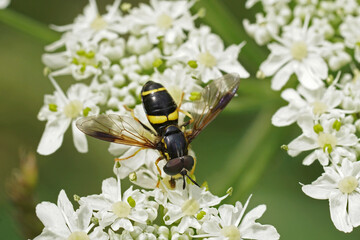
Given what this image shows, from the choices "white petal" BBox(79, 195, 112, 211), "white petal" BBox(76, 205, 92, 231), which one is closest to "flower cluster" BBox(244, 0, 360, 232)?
"white petal" BBox(79, 195, 112, 211)

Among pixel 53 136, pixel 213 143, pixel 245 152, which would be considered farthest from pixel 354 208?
pixel 213 143

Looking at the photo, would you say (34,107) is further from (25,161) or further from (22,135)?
(25,161)

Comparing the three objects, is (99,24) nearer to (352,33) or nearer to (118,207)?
(118,207)

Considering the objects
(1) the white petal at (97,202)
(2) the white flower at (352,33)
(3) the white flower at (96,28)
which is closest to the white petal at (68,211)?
(1) the white petal at (97,202)

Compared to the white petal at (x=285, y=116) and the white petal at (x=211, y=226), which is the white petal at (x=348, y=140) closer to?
the white petal at (x=285, y=116)

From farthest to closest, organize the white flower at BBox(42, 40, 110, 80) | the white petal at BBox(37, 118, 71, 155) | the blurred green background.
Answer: the blurred green background, the white flower at BBox(42, 40, 110, 80), the white petal at BBox(37, 118, 71, 155)

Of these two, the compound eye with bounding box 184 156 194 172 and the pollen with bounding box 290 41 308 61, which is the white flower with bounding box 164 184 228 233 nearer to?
the compound eye with bounding box 184 156 194 172

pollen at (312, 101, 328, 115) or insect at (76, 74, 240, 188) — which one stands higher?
insect at (76, 74, 240, 188)
